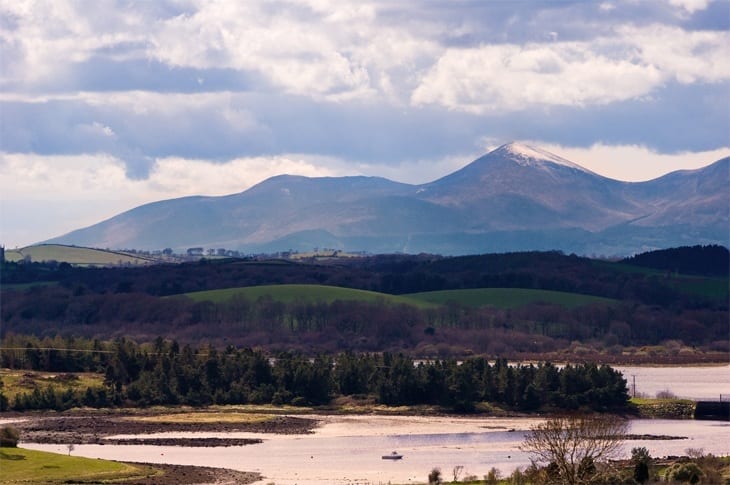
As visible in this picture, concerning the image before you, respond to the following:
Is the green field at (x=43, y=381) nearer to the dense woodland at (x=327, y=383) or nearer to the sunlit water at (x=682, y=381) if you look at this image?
the dense woodland at (x=327, y=383)

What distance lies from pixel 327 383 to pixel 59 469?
60929 millimetres

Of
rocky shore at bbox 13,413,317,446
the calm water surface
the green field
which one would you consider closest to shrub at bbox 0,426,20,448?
the calm water surface

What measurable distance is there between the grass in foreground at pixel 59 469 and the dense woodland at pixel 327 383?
44.5 metres

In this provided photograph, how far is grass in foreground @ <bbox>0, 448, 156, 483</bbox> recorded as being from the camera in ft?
282

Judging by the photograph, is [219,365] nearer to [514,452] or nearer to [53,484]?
[514,452]

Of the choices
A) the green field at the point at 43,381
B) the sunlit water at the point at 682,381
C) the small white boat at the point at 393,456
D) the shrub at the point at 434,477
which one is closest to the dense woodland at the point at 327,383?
the green field at the point at 43,381

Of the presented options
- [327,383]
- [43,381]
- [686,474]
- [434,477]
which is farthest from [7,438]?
[327,383]

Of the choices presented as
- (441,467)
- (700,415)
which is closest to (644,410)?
(700,415)

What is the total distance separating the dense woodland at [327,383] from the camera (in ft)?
457

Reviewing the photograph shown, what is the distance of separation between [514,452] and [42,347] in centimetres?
7120

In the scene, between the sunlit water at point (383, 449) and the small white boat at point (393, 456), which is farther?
the small white boat at point (393, 456)

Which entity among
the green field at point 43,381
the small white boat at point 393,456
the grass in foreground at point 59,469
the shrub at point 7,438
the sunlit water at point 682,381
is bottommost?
the small white boat at point 393,456

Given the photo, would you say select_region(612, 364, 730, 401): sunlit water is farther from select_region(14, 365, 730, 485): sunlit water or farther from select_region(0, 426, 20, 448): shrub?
select_region(0, 426, 20, 448): shrub

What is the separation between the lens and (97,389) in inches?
5517
